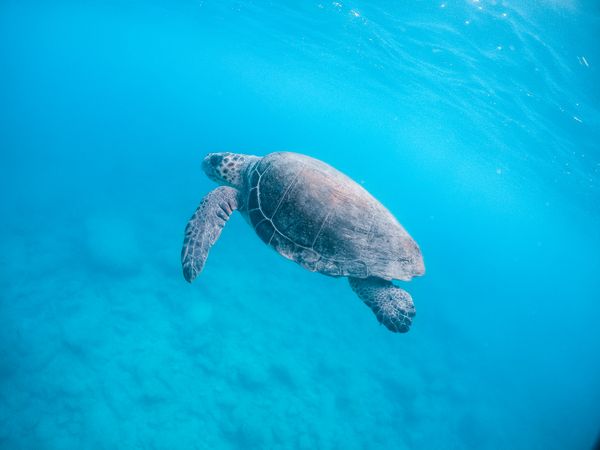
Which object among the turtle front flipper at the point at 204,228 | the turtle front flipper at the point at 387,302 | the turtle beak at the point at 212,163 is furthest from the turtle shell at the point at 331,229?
the turtle beak at the point at 212,163

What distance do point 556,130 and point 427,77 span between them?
9087 mm

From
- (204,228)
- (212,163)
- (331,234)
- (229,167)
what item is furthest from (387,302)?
(212,163)

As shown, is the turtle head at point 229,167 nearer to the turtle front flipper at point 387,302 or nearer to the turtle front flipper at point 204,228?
the turtle front flipper at point 204,228

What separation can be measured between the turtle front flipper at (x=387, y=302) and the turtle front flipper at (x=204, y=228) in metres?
2.35

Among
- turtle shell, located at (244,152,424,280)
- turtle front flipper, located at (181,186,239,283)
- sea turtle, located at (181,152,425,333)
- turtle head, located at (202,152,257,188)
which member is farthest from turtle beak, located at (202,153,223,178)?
turtle shell, located at (244,152,424,280)

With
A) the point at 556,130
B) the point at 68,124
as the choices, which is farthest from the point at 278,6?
the point at 68,124

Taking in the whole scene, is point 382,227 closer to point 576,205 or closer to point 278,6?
point 278,6

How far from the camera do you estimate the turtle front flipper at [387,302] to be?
4452 mm

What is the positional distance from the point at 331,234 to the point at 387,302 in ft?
4.32

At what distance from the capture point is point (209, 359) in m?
9.64

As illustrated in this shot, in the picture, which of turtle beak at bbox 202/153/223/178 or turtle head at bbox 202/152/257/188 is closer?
turtle head at bbox 202/152/257/188

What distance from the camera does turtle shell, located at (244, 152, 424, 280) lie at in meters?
4.52

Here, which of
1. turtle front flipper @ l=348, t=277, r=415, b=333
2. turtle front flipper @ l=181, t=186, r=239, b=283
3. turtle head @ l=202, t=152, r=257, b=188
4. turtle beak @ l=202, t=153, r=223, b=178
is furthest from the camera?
turtle beak @ l=202, t=153, r=223, b=178

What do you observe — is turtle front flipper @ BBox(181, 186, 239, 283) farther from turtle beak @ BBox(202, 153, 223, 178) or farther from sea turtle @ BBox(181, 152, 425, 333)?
turtle beak @ BBox(202, 153, 223, 178)
